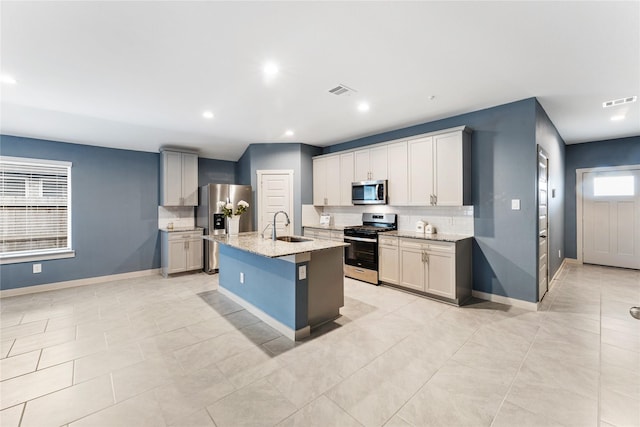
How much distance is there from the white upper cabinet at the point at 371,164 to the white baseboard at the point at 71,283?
14.5 feet

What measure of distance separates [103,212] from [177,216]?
1.22 meters

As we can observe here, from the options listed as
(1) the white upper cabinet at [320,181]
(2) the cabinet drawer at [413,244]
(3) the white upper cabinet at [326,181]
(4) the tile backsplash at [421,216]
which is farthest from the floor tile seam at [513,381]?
(1) the white upper cabinet at [320,181]

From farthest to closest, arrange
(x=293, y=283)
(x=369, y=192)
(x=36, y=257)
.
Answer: (x=369, y=192)
(x=36, y=257)
(x=293, y=283)

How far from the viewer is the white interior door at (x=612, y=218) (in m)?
5.31

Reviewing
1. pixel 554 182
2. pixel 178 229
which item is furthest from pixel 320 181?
pixel 554 182

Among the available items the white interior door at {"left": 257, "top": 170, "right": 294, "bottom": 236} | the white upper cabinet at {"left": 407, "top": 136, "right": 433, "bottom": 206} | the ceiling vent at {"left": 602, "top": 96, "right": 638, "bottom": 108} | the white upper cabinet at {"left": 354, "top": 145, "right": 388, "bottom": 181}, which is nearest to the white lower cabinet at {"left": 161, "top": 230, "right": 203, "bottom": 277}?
the white interior door at {"left": 257, "top": 170, "right": 294, "bottom": 236}

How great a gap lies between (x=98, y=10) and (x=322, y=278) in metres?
2.85

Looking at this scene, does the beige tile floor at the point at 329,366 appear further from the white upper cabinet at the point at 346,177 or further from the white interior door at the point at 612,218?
the white interior door at the point at 612,218

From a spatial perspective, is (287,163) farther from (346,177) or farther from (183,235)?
(183,235)

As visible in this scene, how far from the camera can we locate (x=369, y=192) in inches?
193

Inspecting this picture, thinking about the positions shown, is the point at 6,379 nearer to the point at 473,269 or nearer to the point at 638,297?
the point at 473,269

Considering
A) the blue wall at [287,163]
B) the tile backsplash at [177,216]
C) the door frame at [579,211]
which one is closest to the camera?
the tile backsplash at [177,216]

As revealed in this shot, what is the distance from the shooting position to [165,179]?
5.31 metres

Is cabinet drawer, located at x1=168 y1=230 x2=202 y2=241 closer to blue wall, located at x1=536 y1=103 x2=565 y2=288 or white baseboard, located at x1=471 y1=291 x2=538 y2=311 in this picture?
white baseboard, located at x1=471 y1=291 x2=538 y2=311
